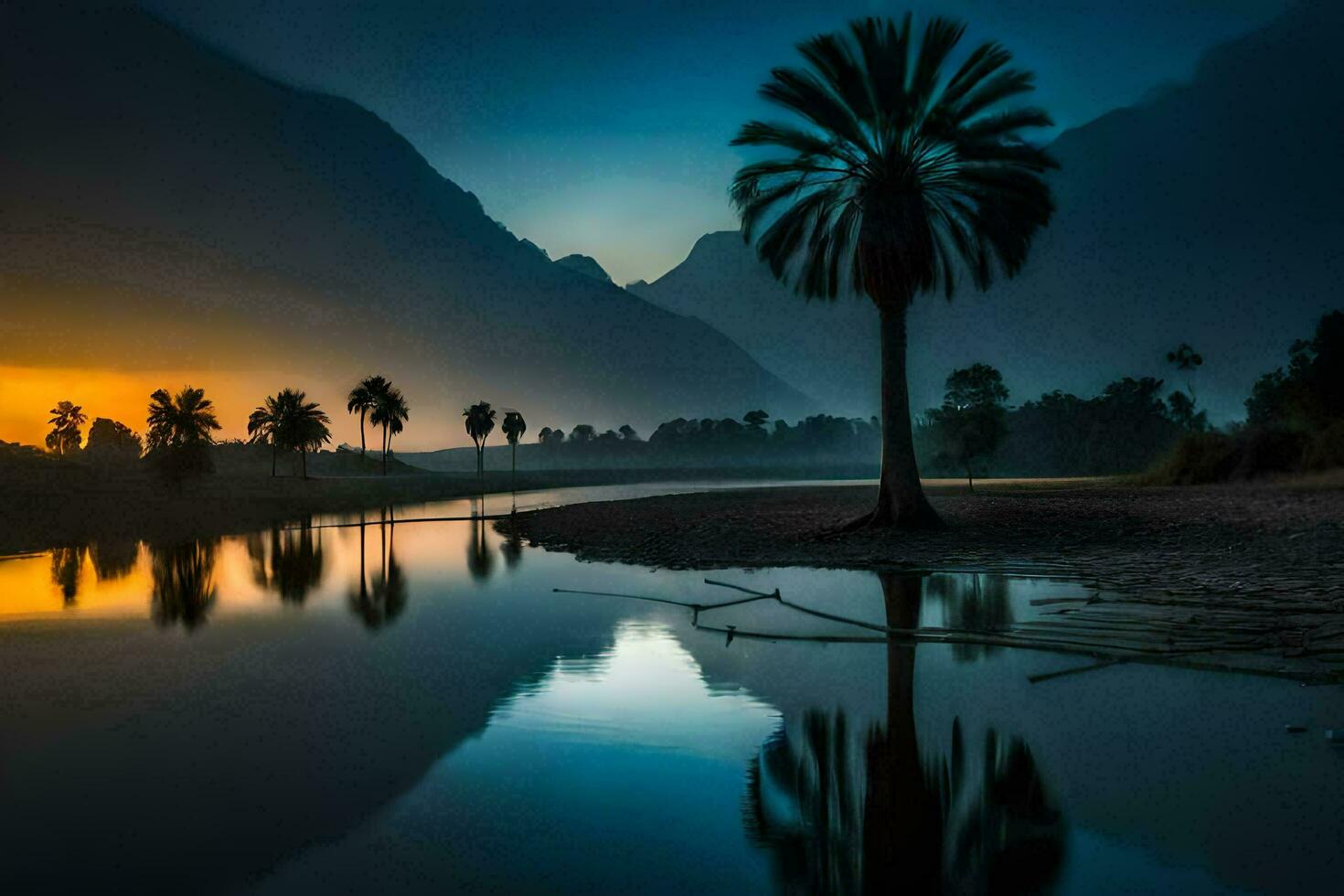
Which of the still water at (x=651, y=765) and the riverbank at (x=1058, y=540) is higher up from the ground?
the riverbank at (x=1058, y=540)

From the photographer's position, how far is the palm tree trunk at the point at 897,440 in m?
20.7

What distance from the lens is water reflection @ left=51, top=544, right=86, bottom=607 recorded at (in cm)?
1605

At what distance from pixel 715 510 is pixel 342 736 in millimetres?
25968

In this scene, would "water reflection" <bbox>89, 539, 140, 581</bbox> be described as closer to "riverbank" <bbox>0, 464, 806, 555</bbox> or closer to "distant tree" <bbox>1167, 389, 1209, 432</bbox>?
"riverbank" <bbox>0, 464, 806, 555</bbox>

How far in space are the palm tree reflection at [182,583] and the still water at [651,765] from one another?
168cm

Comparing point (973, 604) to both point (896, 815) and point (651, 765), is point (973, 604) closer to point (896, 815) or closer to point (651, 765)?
point (651, 765)

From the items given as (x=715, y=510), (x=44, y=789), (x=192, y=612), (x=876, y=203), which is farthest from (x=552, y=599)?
(x=715, y=510)

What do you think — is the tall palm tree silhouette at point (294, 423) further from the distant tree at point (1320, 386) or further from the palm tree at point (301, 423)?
the distant tree at point (1320, 386)

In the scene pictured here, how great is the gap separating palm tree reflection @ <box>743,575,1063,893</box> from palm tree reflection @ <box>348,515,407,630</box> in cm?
846

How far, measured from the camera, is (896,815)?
5086 mm

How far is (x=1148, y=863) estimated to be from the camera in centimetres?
453

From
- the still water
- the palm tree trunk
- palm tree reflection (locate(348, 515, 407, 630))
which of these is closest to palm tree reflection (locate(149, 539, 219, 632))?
the still water

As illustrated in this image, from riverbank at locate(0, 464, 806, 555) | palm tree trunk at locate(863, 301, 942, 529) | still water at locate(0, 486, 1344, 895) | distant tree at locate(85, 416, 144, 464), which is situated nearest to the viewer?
still water at locate(0, 486, 1344, 895)

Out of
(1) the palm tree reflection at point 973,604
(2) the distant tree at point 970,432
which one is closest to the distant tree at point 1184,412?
(2) the distant tree at point 970,432
